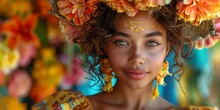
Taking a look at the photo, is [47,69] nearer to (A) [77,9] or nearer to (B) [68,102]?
(B) [68,102]

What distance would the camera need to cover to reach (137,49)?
177 cm

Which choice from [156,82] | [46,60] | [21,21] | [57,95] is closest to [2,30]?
[21,21]

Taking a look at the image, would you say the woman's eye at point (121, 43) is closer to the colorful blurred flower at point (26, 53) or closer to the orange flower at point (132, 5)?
the orange flower at point (132, 5)

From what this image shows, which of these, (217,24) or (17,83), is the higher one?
(217,24)

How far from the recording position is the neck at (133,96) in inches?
75.7

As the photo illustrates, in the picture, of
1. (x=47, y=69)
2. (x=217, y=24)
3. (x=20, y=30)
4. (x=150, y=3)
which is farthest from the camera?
(x=47, y=69)

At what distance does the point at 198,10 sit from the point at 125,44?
24 centimetres

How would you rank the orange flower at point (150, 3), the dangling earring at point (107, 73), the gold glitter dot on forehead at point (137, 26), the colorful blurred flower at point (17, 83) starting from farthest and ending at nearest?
the colorful blurred flower at point (17, 83) < the dangling earring at point (107, 73) < the gold glitter dot on forehead at point (137, 26) < the orange flower at point (150, 3)

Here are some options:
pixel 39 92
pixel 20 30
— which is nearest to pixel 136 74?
pixel 20 30

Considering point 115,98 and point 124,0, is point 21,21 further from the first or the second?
point 124,0

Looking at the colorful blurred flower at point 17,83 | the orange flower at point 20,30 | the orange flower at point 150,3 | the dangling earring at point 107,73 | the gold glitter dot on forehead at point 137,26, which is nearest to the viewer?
the orange flower at point 150,3

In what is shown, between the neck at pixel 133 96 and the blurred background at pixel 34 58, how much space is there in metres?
0.60

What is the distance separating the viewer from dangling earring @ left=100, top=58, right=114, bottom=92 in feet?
6.21

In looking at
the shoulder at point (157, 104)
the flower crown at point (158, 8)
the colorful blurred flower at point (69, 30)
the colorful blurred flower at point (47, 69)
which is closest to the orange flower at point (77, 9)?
the flower crown at point (158, 8)
